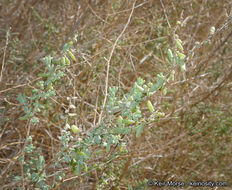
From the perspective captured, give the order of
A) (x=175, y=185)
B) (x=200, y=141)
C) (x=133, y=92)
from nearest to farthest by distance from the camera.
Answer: (x=133, y=92) < (x=175, y=185) < (x=200, y=141)

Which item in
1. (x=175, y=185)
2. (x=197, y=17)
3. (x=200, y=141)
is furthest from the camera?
(x=197, y=17)

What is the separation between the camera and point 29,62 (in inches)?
118

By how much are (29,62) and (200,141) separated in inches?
69.2

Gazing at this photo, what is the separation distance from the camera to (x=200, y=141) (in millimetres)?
2930

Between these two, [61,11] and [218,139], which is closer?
[218,139]

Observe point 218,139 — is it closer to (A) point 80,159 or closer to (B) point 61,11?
(A) point 80,159

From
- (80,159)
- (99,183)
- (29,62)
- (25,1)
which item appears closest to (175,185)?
(99,183)

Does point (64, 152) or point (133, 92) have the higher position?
point (133, 92)

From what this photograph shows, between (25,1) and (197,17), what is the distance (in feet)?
6.33

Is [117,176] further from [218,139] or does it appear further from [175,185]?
[218,139]

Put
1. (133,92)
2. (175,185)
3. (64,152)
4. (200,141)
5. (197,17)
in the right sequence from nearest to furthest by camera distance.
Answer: (133,92), (64,152), (175,185), (200,141), (197,17)

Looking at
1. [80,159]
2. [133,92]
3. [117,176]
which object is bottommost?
[117,176]

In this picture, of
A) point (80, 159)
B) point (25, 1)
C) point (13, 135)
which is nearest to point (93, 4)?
point (25, 1)

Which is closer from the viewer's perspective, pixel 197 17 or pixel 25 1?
pixel 197 17
